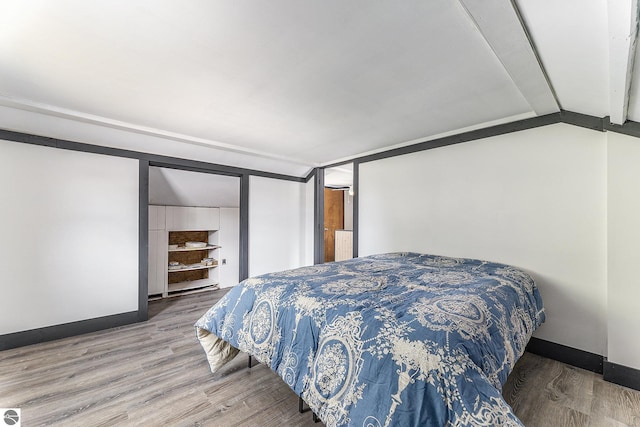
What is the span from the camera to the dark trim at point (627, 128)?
1.92 meters

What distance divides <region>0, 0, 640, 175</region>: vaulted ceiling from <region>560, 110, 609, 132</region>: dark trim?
7cm

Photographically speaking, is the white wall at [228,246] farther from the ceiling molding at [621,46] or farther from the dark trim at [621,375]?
the ceiling molding at [621,46]

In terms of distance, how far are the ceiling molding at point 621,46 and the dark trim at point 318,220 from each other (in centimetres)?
357

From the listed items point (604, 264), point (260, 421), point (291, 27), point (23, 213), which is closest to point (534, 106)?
point (604, 264)

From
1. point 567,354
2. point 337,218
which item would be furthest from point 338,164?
point 567,354

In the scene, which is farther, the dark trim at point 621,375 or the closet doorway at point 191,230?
the closet doorway at point 191,230

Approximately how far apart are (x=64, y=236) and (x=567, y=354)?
485 centimetres

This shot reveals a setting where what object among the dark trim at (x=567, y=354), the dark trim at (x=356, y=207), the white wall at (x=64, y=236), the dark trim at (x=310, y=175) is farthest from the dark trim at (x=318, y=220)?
the dark trim at (x=567, y=354)

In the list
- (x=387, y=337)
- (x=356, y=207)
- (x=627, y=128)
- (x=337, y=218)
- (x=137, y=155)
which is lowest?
(x=387, y=337)

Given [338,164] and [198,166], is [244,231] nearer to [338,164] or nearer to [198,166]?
[198,166]

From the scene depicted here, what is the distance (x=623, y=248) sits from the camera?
1.97 meters

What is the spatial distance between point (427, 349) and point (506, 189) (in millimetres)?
2225

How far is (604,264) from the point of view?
2109 millimetres

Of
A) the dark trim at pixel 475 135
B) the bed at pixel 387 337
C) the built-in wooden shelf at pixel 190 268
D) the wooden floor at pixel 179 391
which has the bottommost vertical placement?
the wooden floor at pixel 179 391
